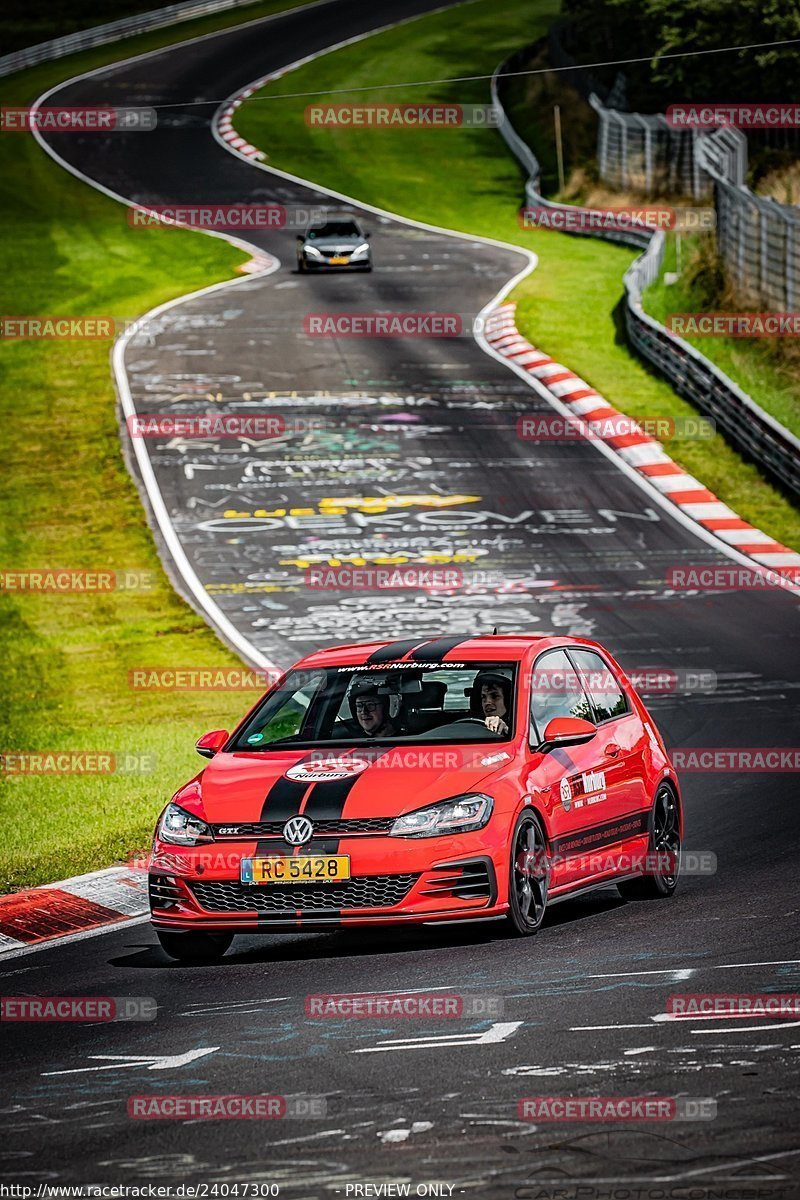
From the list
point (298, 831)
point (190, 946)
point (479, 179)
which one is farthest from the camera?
point (479, 179)

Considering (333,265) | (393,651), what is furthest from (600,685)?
(333,265)

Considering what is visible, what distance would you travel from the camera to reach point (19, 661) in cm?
Answer: 2078

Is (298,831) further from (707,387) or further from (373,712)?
(707,387)

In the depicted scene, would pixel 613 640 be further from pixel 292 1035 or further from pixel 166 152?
pixel 166 152

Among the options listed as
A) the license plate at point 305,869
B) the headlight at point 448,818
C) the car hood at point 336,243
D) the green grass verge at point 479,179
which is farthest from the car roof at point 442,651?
the car hood at point 336,243

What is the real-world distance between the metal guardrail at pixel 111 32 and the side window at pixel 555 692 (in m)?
69.5

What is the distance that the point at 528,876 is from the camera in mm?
9672

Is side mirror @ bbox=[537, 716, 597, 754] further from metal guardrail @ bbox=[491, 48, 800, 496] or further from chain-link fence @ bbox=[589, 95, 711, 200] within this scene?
chain-link fence @ bbox=[589, 95, 711, 200]

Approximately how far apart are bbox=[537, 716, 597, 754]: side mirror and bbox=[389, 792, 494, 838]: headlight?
2.26ft

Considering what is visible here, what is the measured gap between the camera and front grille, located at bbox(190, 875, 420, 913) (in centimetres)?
926

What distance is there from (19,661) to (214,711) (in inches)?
135

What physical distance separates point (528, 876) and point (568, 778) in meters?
0.79

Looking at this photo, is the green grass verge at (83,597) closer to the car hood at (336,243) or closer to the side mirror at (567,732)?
the car hood at (336,243)

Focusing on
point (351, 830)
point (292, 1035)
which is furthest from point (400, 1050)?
point (351, 830)
